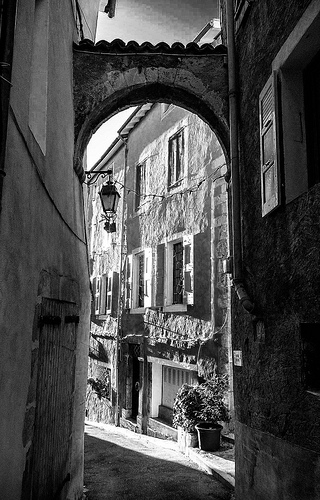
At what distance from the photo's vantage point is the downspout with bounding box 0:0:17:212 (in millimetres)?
2562

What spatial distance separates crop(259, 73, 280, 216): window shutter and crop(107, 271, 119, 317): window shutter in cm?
1128

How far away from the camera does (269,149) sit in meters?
4.12

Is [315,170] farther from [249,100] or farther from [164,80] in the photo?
[164,80]

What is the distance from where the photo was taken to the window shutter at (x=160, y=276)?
12.0 m

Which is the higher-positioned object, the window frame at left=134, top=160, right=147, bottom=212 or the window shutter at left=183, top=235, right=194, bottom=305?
the window frame at left=134, top=160, right=147, bottom=212

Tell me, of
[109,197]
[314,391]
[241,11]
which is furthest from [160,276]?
[314,391]

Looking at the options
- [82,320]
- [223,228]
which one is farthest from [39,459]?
[223,228]

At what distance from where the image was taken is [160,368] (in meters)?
12.4

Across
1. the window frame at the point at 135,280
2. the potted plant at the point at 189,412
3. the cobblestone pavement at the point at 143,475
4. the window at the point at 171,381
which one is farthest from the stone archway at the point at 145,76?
the window frame at the point at 135,280

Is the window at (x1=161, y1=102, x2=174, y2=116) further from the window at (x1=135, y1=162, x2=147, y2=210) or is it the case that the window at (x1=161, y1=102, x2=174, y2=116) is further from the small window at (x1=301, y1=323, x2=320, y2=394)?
the small window at (x1=301, y1=323, x2=320, y2=394)

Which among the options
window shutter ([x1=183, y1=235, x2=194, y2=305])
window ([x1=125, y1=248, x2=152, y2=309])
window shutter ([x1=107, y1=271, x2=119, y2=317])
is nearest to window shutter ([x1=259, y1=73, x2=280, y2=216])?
window shutter ([x1=183, y1=235, x2=194, y2=305])

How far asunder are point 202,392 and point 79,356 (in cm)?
366

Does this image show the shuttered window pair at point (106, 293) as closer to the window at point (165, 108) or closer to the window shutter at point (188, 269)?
the window shutter at point (188, 269)

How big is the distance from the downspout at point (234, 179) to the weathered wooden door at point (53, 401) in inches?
70.2
